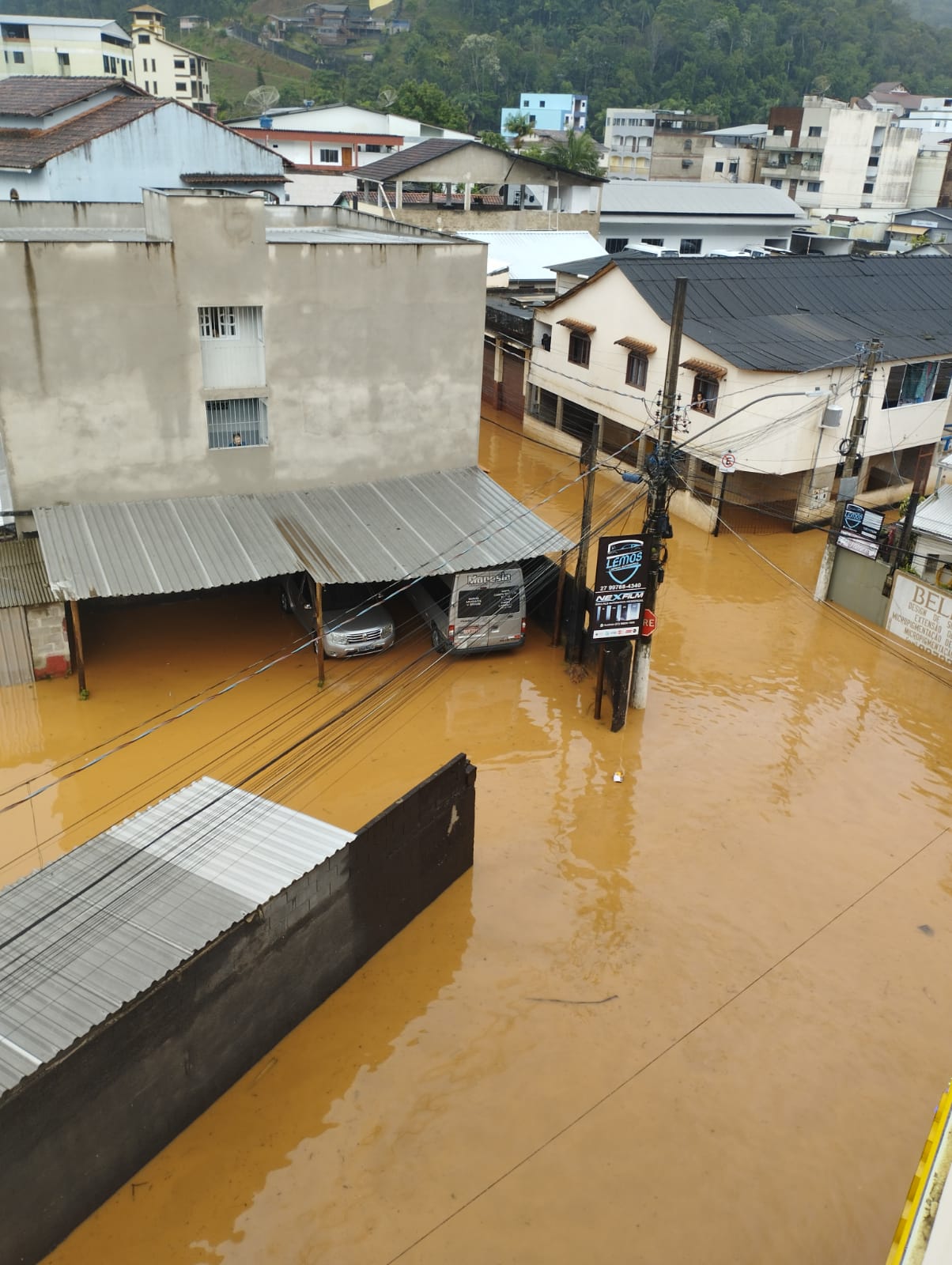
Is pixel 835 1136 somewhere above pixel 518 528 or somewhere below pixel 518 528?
below

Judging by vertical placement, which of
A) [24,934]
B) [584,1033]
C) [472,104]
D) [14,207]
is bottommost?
[584,1033]

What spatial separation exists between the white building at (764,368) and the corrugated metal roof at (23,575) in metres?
14.3

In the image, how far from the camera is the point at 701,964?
42.9 ft

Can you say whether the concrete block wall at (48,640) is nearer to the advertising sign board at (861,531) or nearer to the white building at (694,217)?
the advertising sign board at (861,531)

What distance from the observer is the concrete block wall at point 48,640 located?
1802 centimetres

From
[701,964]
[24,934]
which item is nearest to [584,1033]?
[701,964]

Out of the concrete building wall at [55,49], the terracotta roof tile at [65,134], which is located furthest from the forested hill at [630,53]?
the terracotta roof tile at [65,134]

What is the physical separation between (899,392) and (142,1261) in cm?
2792

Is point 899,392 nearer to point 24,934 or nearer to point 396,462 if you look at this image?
point 396,462

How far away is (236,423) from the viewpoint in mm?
19859

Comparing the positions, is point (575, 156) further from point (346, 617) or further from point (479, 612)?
point (346, 617)

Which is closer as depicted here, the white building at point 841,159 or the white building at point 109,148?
the white building at point 109,148

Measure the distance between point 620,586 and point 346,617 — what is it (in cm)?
594

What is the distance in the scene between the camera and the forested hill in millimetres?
108938
